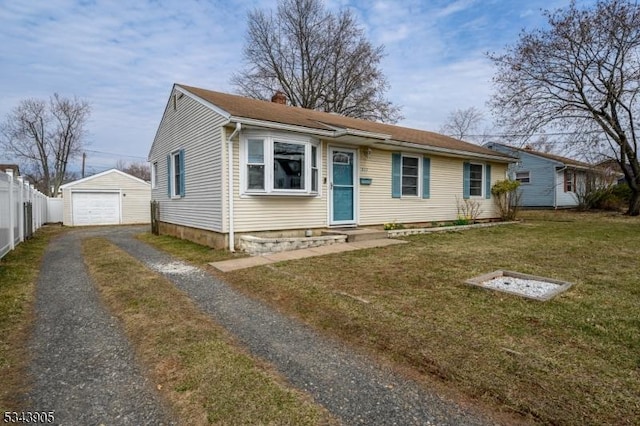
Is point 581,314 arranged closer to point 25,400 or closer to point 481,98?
point 25,400

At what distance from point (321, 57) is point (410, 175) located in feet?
52.6

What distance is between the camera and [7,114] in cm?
2989

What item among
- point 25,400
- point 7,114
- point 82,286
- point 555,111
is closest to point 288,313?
point 25,400

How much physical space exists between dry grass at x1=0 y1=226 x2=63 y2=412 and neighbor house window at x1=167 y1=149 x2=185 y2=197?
4.11 meters

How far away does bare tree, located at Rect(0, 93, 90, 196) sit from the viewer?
30.4 m

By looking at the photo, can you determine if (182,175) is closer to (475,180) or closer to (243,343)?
(243,343)

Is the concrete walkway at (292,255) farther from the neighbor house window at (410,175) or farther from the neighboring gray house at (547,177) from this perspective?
the neighboring gray house at (547,177)

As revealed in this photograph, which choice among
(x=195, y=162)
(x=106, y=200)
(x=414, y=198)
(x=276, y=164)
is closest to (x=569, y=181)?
(x=414, y=198)

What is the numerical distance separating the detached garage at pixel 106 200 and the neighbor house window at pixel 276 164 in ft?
53.6

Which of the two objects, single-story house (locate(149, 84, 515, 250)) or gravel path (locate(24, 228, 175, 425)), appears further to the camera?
single-story house (locate(149, 84, 515, 250))

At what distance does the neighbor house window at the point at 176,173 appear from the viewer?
Result: 10.5 m

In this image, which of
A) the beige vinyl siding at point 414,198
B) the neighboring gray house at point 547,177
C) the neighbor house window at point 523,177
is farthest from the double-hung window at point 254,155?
the neighbor house window at point 523,177

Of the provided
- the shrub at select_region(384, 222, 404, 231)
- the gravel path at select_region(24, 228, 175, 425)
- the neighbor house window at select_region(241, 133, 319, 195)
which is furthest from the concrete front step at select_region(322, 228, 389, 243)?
the gravel path at select_region(24, 228, 175, 425)

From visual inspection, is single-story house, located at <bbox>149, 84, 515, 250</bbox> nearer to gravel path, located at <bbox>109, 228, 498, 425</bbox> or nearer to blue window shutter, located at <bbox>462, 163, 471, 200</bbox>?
blue window shutter, located at <bbox>462, 163, 471, 200</bbox>
